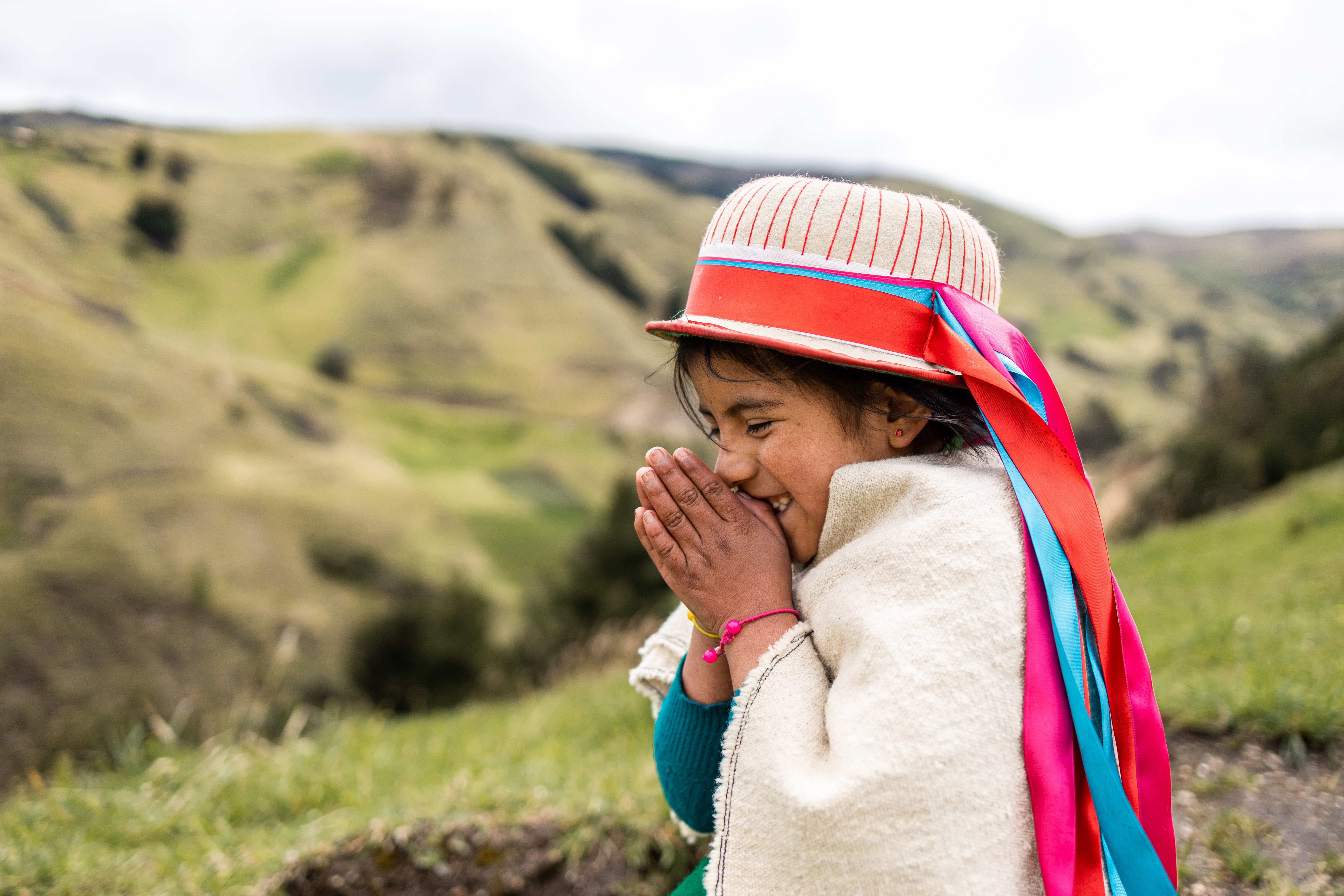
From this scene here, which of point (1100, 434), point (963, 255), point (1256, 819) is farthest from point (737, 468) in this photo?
point (1100, 434)

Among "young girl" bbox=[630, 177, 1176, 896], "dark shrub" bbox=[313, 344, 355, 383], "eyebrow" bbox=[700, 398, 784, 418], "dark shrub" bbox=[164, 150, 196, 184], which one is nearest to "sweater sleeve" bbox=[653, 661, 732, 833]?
"young girl" bbox=[630, 177, 1176, 896]

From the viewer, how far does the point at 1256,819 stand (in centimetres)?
242

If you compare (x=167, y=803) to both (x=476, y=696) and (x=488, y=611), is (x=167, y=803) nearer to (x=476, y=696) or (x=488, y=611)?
(x=476, y=696)

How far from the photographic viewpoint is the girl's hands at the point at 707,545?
1.50m

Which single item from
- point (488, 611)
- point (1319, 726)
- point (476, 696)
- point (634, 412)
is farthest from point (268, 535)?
point (634, 412)

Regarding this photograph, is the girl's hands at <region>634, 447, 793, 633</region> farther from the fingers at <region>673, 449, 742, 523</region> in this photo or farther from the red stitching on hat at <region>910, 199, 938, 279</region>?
the red stitching on hat at <region>910, 199, 938, 279</region>

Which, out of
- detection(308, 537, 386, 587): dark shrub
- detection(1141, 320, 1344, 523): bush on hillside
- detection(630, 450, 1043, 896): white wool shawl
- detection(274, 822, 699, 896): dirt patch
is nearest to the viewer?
detection(630, 450, 1043, 896): white wool shawl

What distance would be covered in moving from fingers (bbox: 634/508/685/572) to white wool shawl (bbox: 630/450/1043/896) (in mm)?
242

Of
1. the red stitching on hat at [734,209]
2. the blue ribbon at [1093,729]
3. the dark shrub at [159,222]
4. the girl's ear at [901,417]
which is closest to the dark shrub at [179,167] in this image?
the dark shrub at [159,222]

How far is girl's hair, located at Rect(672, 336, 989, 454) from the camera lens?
5.07 ft

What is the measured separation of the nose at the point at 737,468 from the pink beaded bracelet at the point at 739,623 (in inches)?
10.2

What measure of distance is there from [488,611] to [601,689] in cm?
914

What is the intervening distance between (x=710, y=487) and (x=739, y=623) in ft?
0.82

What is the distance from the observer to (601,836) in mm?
2754
